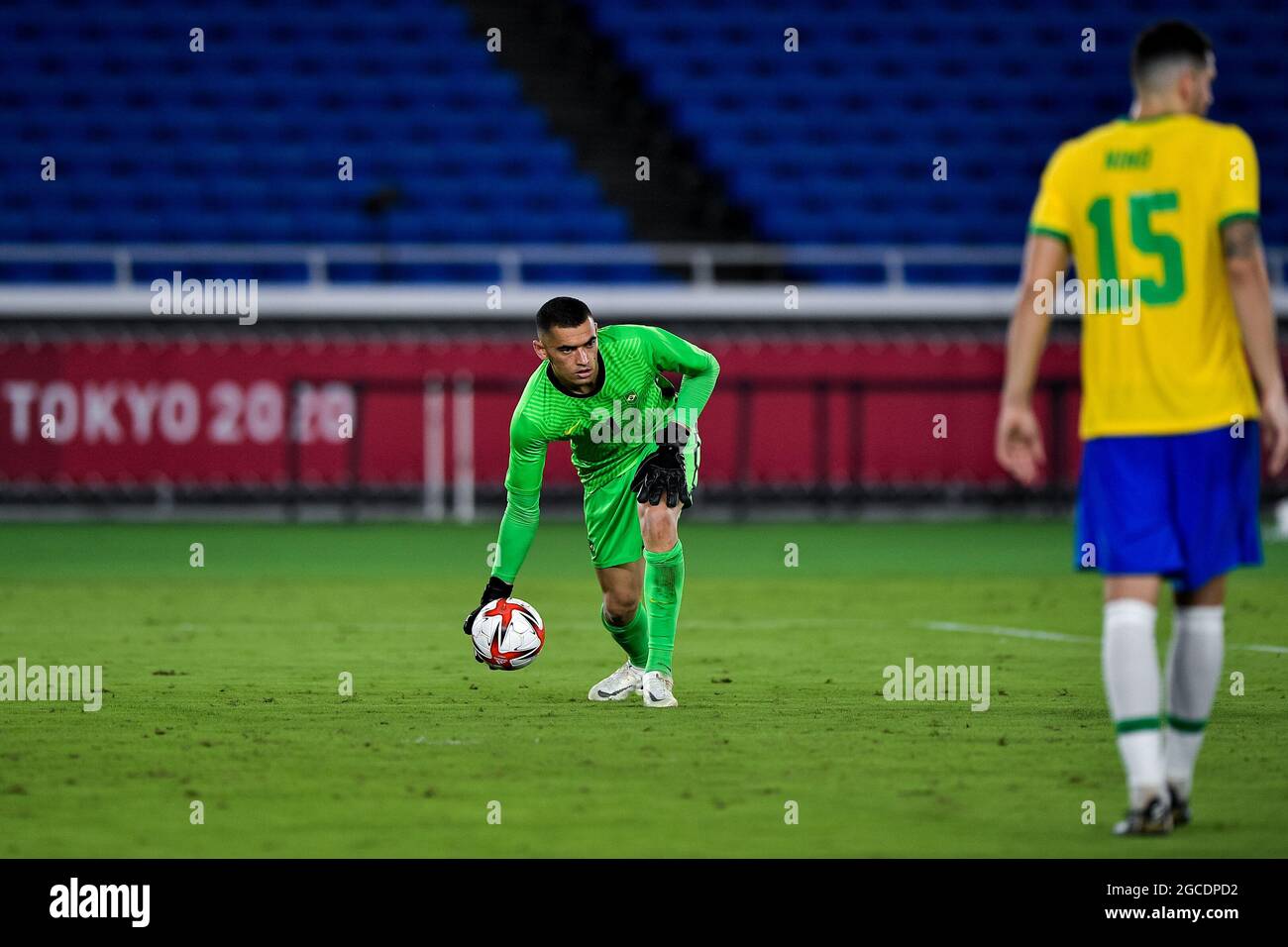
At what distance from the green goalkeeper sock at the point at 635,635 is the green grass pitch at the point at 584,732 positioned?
0.31 metres

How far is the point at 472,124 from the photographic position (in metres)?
28.8

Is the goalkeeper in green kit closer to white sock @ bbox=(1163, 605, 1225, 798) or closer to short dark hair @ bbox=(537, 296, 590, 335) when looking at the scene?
short dark hair @ bbox=(537, 296, 590, 335)

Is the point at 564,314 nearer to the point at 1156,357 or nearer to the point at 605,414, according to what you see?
the point at 605,414

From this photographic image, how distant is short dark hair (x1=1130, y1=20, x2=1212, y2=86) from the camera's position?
5.89m

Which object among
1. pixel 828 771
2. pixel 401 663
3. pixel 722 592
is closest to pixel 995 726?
pixel 828 771

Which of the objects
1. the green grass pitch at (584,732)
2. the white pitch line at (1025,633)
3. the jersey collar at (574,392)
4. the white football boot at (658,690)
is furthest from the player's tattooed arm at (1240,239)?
the white pitch line at (1025,633)

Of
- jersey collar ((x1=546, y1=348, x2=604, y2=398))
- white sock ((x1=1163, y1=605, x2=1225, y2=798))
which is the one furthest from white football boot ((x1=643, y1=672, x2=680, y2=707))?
white sock ((x1=1163, y1=605, x2=1225, y2=798))

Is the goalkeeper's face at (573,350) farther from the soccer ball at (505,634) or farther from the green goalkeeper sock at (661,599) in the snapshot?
the soccer ball at (505,634)

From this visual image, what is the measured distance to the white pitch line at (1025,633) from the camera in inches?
455

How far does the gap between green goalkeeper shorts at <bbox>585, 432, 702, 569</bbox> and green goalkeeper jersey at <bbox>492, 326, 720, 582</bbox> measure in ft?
0.21

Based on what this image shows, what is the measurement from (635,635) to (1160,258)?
4064mm

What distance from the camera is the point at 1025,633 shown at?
1244 cm

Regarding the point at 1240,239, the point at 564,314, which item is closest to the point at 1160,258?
the point at 1240,239

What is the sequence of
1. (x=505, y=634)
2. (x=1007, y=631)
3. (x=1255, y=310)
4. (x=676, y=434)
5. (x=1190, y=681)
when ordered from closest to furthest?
1. (x=1255, y=310)
2. (x=1190, y=681)
3. (x=505, y=634)
4. (x=676, y=434)
5. (x=1007, y=631)
